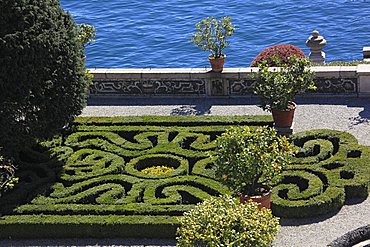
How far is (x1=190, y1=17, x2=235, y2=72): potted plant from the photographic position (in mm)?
19125

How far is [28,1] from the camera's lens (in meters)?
15.1

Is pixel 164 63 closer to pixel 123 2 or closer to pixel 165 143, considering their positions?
pixel 123 2

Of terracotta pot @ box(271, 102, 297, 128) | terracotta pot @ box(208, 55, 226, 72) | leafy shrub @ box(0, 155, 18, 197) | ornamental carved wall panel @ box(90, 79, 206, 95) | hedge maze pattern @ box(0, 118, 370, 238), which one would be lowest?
hedge maze pattern @ box(0, 118, 370, 238)

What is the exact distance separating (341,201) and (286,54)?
7191mm

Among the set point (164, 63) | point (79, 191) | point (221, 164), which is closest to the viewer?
point (221, 164)

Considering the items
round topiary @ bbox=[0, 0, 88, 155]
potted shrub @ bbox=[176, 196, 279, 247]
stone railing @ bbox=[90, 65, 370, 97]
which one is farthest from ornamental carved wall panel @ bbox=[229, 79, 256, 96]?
potted shrub @ bbox=[176, 196, 279, 247]

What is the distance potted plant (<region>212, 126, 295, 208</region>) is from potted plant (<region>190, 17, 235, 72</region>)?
6145 mm

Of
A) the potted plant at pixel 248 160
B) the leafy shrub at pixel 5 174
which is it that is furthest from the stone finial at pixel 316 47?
the leafy shrub at pixel 5 174

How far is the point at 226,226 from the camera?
1094 cm

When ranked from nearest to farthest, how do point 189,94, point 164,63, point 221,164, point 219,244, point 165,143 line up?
point 219,244, point 221,164, point 165,143, point 189,94, point 164,63

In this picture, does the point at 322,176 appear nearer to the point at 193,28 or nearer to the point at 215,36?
the point at 215,36

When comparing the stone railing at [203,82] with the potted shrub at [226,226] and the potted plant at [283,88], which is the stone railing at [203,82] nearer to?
the potted plant at [283,88]

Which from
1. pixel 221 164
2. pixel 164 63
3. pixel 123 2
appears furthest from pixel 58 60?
pixel 123 2

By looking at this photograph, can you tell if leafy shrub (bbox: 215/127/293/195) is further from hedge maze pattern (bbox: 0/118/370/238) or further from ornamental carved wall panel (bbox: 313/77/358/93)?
ornamental carved wall panel (bbox: 313/77/358/93)
